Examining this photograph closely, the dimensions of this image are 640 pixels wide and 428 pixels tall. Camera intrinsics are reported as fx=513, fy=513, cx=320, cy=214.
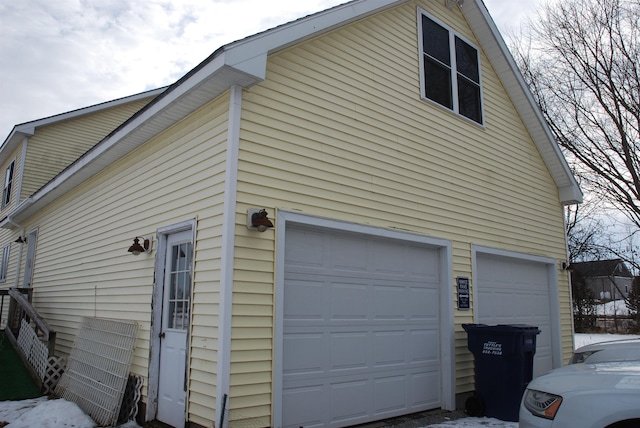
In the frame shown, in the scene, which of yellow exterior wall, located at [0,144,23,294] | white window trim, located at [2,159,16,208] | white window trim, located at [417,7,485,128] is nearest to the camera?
white window trim, located at [417,7,485,128]

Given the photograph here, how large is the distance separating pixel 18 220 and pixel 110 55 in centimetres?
664

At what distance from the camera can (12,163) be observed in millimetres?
15633

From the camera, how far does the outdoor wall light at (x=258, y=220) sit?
202 inches

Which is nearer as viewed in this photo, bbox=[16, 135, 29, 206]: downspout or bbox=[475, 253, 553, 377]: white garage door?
bbox=[475, 253, 553, 377]: white garage door

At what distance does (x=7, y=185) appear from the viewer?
618 inches

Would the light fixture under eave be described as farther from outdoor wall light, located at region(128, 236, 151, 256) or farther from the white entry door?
outdoor wall light, located at region(128, 236, 151, 256)

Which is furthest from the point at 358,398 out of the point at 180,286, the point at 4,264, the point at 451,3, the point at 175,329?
the point at 4,264

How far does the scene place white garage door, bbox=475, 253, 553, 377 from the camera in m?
8.38

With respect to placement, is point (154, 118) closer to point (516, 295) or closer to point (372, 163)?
point (372, 163)

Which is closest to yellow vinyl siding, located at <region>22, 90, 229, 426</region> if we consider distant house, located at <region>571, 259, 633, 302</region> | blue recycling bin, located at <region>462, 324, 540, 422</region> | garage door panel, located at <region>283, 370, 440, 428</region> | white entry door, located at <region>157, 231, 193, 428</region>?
white entry door, located at <region>157, 231, 193, 428</region>

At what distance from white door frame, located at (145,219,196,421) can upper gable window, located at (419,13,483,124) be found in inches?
170

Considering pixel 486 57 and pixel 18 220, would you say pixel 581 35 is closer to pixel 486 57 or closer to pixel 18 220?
pixel 486 57

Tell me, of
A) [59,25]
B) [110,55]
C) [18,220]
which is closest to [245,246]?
[110,55]

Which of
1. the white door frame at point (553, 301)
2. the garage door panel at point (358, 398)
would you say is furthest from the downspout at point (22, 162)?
the white door frame at point (553, 301)
